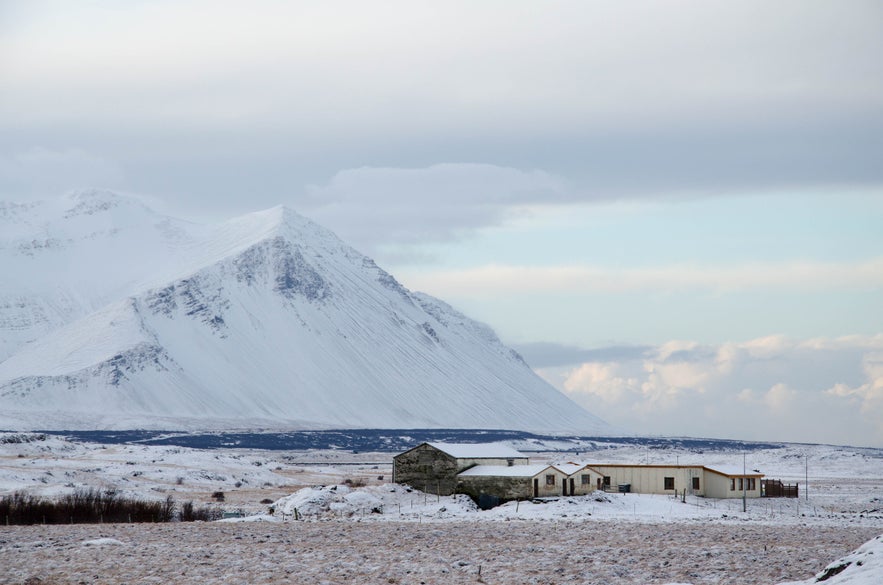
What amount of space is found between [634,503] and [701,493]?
8874 millimetres

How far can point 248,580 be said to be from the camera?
36750 mm

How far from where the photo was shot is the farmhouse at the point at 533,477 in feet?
244

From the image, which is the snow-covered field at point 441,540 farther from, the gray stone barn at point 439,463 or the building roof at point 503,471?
the building roof at point 503,471

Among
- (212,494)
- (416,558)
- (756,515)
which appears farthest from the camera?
(212,494)

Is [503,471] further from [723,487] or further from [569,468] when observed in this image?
[723,487]

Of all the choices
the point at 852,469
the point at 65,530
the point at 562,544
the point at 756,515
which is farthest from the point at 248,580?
the point at 852,469

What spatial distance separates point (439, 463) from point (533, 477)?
7535mm

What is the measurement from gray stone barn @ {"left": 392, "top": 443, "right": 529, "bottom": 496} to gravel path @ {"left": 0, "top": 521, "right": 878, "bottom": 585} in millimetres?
19937

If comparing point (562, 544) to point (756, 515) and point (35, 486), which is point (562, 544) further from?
point (35, 486)

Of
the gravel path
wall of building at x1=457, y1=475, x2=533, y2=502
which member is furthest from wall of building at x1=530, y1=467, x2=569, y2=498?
the gravel path

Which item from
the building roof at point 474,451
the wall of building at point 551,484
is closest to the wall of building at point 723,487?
the wall of building at point 551,484

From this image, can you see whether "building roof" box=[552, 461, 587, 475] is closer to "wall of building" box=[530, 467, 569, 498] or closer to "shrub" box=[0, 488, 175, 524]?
"wall of building" box=[530, 467, 569, 498]

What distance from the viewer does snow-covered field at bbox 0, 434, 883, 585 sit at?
38000 millimetres

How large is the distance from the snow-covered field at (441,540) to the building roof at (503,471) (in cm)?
312
